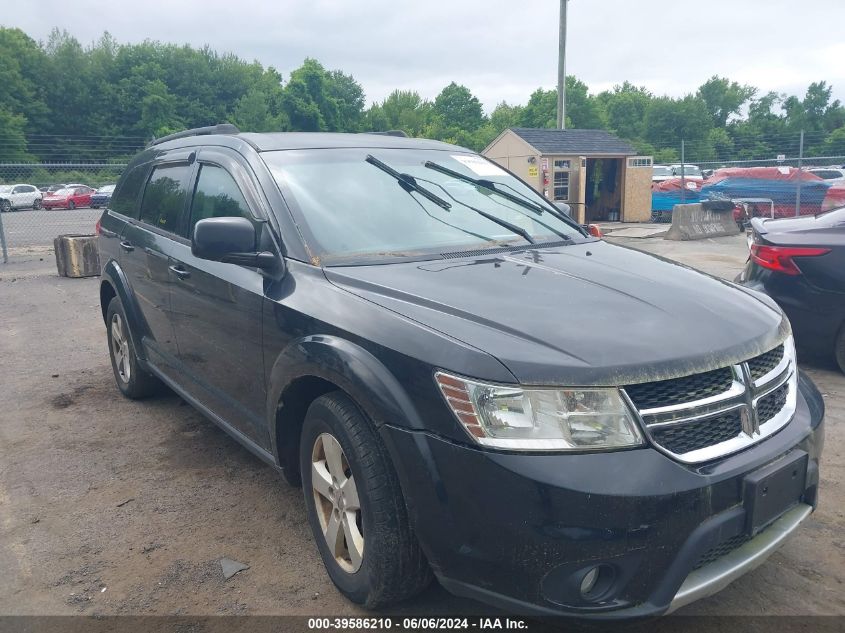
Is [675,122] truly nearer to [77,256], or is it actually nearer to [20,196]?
[20,196]

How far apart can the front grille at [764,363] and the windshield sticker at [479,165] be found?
6.47ft

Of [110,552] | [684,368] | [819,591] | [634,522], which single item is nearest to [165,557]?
[110,552]

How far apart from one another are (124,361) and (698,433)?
4262 mm

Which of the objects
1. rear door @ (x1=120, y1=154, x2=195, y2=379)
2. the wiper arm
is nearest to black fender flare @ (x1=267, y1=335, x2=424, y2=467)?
the wiper arm

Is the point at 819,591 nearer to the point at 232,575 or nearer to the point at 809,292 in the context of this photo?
the point at 232,575

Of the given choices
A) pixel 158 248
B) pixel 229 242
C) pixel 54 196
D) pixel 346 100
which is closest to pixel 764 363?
pixel 229 242

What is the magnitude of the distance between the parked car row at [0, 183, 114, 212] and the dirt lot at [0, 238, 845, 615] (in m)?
32.4

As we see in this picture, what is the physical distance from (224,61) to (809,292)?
80.0 m

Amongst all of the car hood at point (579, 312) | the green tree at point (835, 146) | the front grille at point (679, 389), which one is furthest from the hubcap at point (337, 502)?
the green tree at point (835, 146)

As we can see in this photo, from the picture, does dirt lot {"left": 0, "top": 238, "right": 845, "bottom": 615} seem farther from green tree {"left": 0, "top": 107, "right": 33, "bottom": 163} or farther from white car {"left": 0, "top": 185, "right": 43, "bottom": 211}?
green tree {"left": 0, "top": 107, "right": 33, "bottom": 163}

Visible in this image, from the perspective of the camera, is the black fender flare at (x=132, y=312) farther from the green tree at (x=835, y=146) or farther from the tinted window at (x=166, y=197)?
the green tree at (x=835, y=146)

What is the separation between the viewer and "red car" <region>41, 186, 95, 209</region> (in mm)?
35562

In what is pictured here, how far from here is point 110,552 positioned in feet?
10.7

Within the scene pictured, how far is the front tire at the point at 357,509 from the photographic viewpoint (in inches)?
96.0
